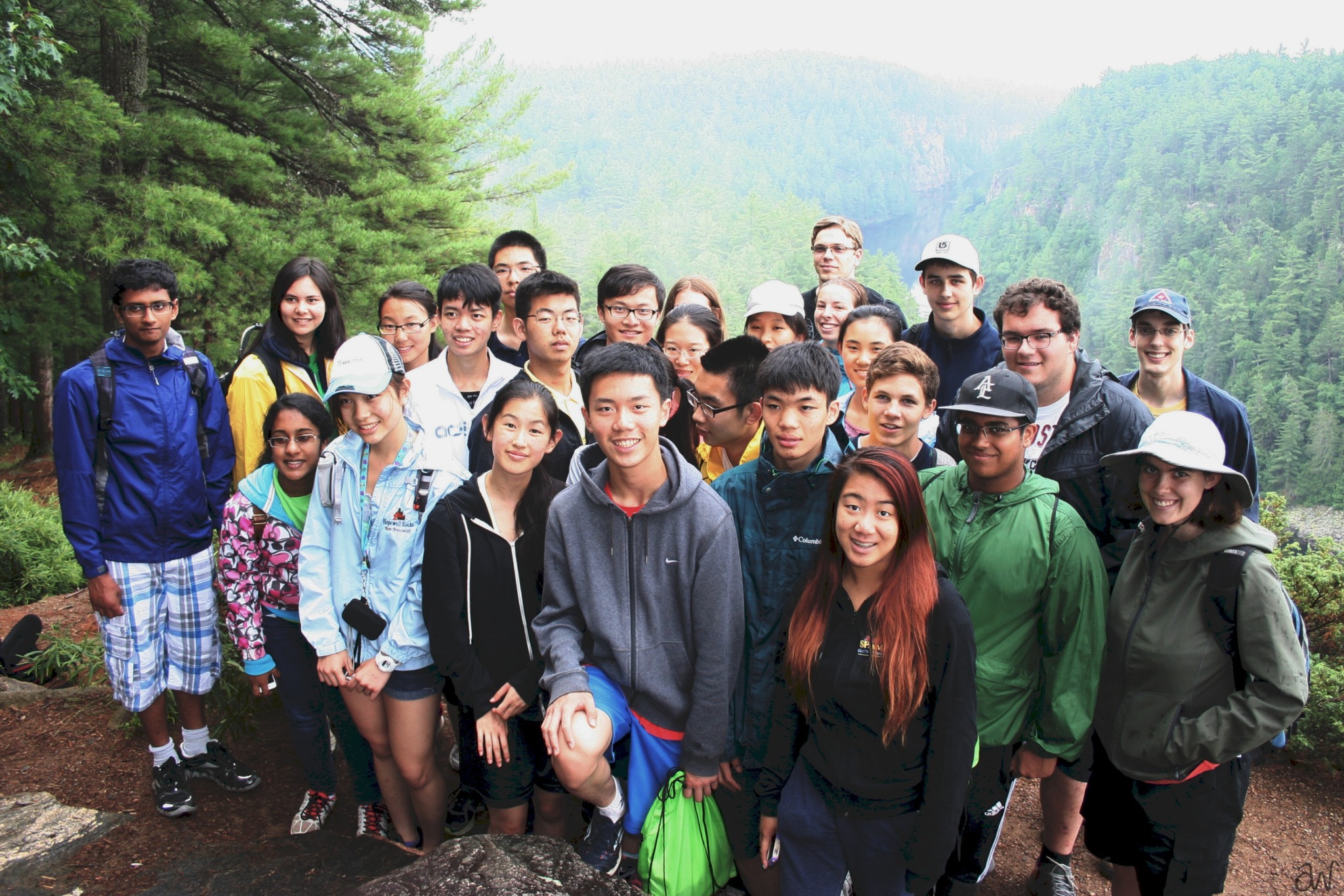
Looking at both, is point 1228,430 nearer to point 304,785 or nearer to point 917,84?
point 304,785

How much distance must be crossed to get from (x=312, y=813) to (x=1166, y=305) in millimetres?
4344

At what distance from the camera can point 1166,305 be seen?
133 inches

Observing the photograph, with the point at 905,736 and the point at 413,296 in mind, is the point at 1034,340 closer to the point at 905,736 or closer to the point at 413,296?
the point at 905,736

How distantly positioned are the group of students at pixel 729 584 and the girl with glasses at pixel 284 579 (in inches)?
0.5

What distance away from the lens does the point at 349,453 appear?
3.04m

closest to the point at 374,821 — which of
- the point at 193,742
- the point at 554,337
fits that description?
the point at 193,742

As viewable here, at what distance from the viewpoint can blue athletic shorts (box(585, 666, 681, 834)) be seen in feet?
8.63

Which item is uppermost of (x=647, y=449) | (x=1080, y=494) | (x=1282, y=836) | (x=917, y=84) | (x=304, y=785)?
(x=917, y=84)

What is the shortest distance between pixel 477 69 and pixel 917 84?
126905mm

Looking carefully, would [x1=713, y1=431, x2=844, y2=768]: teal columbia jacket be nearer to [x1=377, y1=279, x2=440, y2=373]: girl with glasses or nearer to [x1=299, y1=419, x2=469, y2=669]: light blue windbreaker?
[x1=299, y1=419, x2=469, y2=669]: light blue windbreaker

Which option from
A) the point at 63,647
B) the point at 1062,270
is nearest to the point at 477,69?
the point at 63,647

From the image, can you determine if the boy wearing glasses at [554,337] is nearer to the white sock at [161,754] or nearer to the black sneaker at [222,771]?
the black sneaker at [222,771]

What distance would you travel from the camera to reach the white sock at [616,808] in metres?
2.69

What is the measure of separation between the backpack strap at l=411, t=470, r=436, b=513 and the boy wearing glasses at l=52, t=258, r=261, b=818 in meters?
1.35
